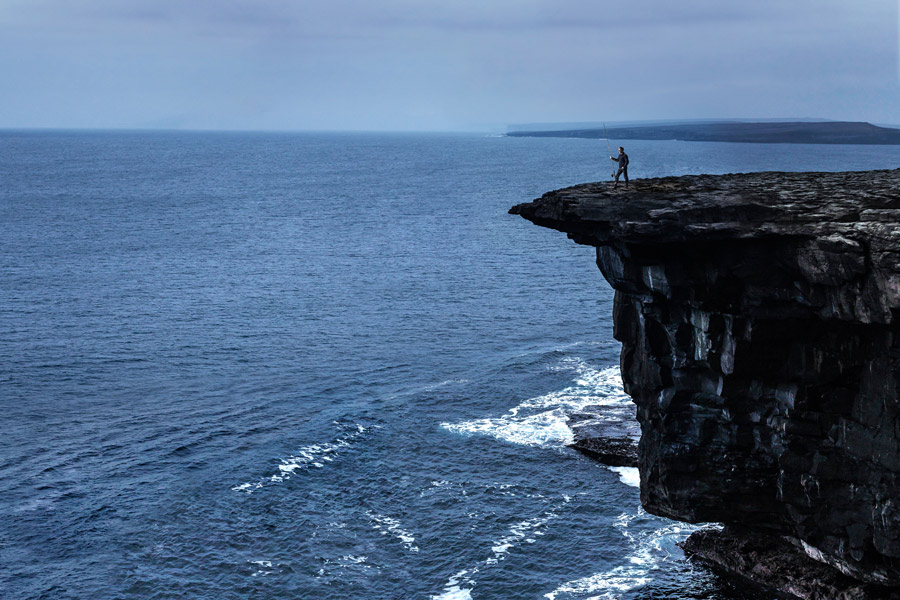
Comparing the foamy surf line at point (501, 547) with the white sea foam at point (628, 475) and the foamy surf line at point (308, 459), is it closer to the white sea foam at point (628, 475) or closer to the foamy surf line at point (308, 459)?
the white sea foam at point (628, 475)

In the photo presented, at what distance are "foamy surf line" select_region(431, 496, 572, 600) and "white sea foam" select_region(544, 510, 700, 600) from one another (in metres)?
4.34

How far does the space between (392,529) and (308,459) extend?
12963mm

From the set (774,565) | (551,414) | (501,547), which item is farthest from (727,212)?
(551,414)

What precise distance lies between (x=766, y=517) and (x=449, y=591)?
1781 centimetres

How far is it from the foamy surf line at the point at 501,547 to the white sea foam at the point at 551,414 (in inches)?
409

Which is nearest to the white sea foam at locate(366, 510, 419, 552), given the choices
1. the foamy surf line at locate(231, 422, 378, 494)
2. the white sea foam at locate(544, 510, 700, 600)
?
the foamy surf line at locate(231, 422, 378, 494)

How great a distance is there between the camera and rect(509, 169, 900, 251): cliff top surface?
1406 inches

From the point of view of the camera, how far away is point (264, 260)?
14300 cm

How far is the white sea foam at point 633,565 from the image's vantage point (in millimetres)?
49219

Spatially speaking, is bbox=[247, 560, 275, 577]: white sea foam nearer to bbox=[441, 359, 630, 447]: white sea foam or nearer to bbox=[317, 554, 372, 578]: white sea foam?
bbox=[317, 554, 372, 578]: white sea foam

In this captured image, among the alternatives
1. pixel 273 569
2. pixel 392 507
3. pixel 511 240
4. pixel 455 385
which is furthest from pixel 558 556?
pixel 511 240

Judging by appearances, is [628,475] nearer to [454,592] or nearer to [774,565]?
[774,565]

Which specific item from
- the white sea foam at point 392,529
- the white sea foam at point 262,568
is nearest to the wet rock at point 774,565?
the white sea foam at point 392,529

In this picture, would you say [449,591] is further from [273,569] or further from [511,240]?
[511,240]
